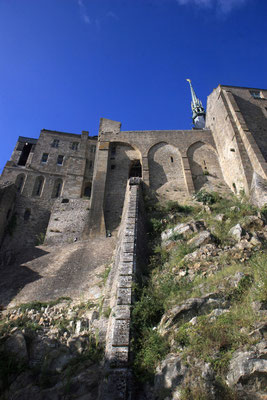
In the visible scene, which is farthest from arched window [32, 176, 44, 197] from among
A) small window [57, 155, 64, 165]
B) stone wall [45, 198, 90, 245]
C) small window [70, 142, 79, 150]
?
small window [70, 142, 79, 150]

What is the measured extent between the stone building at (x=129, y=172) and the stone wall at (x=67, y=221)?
0.19ft

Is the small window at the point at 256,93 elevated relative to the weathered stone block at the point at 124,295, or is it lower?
elevated

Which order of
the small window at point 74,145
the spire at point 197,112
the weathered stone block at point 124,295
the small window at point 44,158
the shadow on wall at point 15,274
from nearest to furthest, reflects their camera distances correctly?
the weathered stone block at point 124,295 < the shadow on wall at point 15,274 < the small window at point 44,158 < the small window at point 74,145 < the spire at point 197,112

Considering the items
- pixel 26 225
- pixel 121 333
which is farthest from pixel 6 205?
pixel 121 333

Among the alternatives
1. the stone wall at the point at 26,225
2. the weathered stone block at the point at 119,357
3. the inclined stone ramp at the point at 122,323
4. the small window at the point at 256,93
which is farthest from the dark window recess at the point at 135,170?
the weathered stone block at the point at 119,357

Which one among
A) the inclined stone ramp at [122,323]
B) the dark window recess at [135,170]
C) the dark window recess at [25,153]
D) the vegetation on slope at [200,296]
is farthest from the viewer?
the dark window recess at [25,153]

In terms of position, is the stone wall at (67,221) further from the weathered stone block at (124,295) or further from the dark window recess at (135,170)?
the weathered stone block at (124,295)

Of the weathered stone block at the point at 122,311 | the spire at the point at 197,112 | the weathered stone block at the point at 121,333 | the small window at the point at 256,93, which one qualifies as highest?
the spire at the point at 197,112

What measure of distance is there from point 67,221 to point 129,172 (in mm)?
5818

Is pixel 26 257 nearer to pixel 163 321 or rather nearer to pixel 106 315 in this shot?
pixel 106 315

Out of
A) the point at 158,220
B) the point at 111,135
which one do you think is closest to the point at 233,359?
the point at 158,220

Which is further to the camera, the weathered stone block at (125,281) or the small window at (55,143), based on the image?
the small window at (55,143)

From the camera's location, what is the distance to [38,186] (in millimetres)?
21125

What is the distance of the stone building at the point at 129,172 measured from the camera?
50.7 ft
